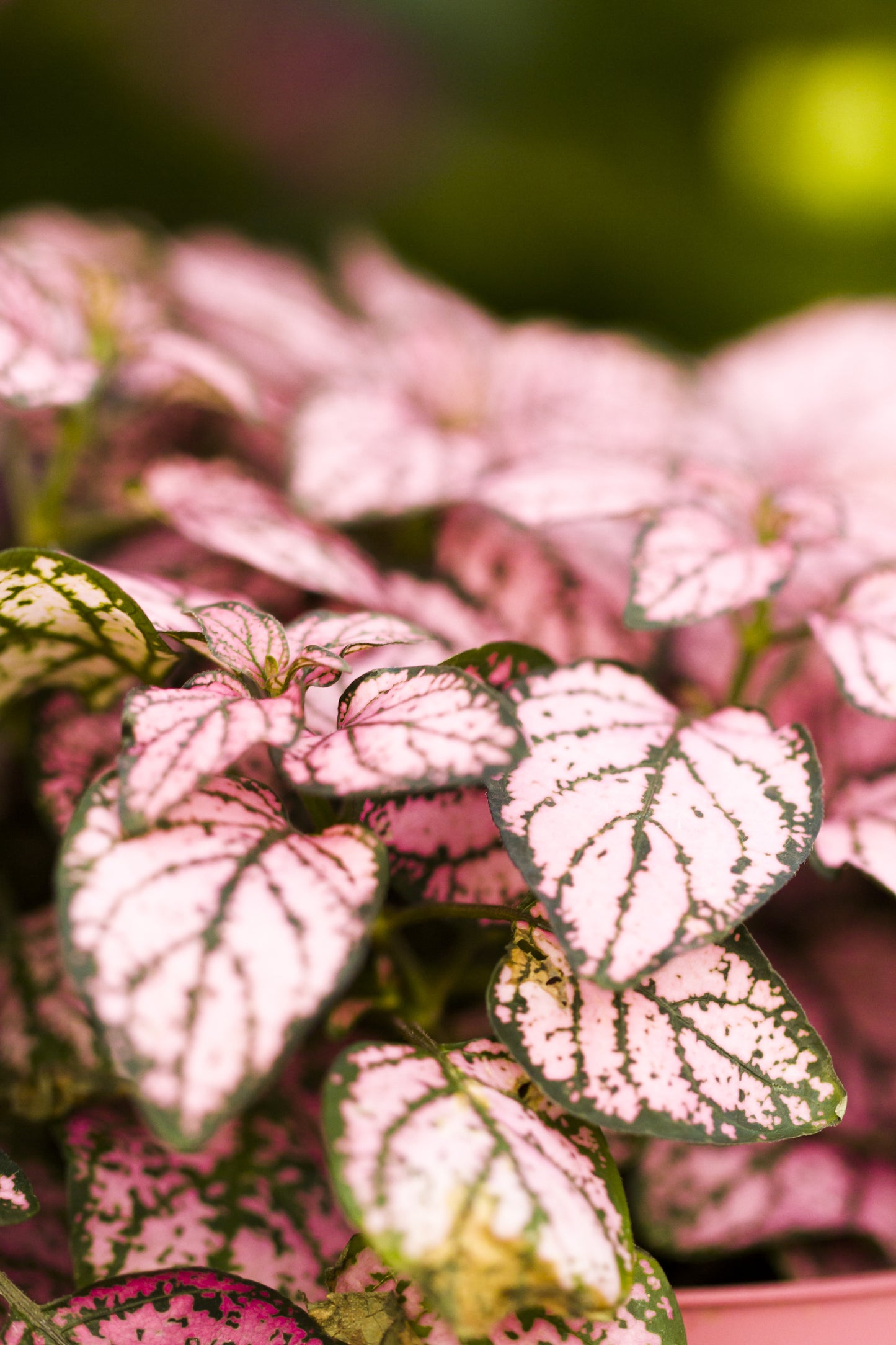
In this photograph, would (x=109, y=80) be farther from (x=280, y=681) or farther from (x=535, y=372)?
(x=280, y=681)

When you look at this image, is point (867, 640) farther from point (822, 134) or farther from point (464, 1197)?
point (822, 134)

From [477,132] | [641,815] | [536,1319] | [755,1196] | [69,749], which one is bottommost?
[755,1196]

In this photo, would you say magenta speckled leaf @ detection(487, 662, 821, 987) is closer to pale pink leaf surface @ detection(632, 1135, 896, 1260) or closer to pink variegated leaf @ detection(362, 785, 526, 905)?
pink variegated leaf @ detection(362, 785, 526, 905)

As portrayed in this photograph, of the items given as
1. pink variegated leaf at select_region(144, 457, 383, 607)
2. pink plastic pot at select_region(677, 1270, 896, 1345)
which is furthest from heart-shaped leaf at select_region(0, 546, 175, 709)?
pink plastic pot at select_region(677, 1270, 896, 1345)

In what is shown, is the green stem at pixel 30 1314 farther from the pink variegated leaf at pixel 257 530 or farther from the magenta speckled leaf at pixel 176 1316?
the pink variegated leaf at pixel 257 530

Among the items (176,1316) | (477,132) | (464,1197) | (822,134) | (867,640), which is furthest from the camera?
(477,132)

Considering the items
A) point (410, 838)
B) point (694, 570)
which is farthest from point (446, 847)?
point (694, 570)
